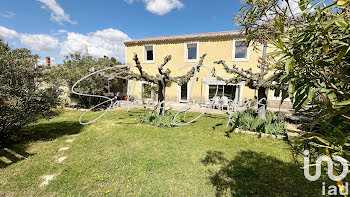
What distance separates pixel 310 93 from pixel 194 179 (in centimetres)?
395

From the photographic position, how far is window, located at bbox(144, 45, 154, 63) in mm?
17725

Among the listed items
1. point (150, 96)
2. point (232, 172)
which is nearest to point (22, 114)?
point (232, 172)

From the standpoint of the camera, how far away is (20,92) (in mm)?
5535

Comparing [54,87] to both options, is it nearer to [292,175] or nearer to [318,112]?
[318,112]

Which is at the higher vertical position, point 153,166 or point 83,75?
point 83,75

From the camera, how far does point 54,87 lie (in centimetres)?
667

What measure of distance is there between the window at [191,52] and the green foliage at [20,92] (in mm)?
12669

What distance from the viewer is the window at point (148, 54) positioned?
17.7 meters

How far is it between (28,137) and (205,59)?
1475 cm

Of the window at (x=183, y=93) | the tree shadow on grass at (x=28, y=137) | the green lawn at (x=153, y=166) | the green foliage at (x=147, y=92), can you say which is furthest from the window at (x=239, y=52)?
the tree shadow on grass at (x=28, y=137)

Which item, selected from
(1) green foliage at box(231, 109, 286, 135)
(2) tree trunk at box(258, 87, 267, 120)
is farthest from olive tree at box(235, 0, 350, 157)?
(2) tree trunk at box(258, 87, 267, 120)

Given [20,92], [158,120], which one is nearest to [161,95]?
[158,120]

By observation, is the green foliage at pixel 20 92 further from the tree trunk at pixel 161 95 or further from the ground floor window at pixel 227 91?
the ground floor window at pixel 227 91

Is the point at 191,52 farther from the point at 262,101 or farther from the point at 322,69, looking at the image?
the point at 322,69
